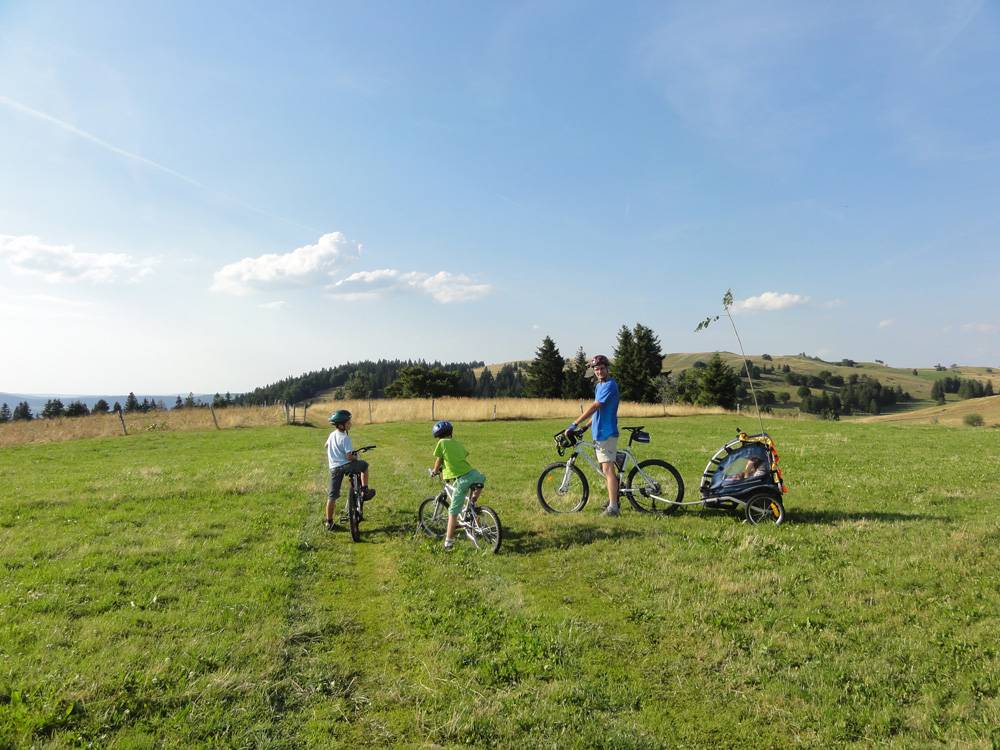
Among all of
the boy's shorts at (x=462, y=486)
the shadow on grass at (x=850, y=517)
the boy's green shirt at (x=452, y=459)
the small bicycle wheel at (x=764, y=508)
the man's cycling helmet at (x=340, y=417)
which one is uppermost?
the man's cycling helmet at (x=340, y=417)

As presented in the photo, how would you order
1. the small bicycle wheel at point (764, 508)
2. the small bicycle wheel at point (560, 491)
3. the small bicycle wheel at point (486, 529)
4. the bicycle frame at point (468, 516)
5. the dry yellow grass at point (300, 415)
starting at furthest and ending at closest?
the dry yellow grass at point (300, 415) → the small bicycle wheel at point (560, 491) → the small bicycle wheel at point (764, 508) → the bicycle frame at point (468, 516) → the small bicycle wheel at point (486, 529)

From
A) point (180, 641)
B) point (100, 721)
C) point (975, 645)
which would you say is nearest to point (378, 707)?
point (100, 721)

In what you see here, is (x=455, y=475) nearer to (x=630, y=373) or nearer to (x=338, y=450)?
(x=338, y=450)

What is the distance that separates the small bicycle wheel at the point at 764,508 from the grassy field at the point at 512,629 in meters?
0.37

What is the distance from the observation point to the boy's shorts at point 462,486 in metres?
8.84

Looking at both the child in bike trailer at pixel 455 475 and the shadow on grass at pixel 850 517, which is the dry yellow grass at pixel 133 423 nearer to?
the child in bike trailer at pixel 455 475

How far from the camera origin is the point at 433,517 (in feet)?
32.6

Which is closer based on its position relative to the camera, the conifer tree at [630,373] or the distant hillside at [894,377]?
the conifer tree at [630,373]

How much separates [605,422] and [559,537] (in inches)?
91.2

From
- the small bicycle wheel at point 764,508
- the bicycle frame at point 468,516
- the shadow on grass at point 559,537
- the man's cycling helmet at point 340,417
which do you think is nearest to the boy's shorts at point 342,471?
the man's cycling helmet at point 340,417

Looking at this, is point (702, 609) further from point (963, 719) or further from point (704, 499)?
point (704, 499)

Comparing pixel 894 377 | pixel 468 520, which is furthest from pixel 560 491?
pixel 894 377

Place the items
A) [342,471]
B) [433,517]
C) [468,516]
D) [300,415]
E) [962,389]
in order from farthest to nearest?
[962,389]
[300,415]
[342,471]
[433,517]
[468,516]

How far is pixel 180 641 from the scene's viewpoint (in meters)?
5.79
